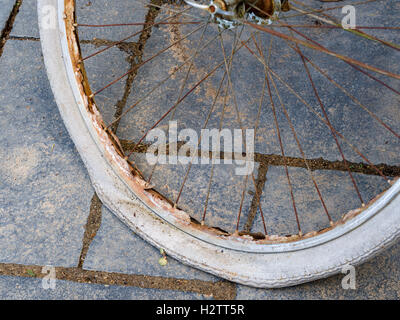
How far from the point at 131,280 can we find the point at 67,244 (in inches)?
8.6

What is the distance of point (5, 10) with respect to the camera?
1.97m

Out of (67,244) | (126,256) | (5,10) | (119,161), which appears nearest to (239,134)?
(119,161)

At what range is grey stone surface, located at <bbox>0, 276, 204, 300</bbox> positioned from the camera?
138 centimetres

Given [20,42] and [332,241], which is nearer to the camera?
[332,241]

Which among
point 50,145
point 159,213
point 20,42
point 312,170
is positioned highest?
point 20,42

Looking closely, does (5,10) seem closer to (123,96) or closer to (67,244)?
(123,96)

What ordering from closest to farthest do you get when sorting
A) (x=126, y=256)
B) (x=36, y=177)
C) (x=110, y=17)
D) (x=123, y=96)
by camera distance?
(x=126, y=256) → (x=36, y=177) → (x=123, y=96) → (x=110, y=17)

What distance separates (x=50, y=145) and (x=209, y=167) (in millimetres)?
517

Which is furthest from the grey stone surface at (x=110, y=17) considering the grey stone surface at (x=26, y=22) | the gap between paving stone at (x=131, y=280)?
the gap between paving stone at (x=131, y=280)

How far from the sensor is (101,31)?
188 cm

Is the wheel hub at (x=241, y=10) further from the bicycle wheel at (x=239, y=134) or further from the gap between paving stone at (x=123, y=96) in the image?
the gap between paving stone at (x=123, y=96)

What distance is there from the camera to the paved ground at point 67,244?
138 centimetres

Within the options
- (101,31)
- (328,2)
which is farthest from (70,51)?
(328,2)

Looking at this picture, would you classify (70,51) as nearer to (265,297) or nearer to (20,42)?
(20,42)
